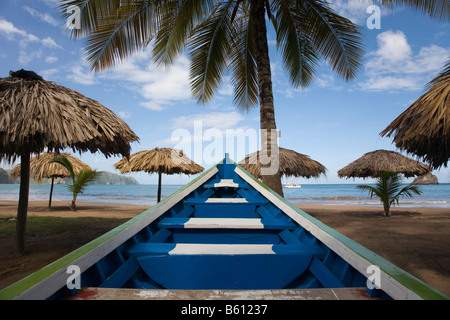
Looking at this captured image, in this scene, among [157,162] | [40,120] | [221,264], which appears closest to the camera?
[221,264]

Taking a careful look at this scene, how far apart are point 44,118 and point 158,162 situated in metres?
7.57

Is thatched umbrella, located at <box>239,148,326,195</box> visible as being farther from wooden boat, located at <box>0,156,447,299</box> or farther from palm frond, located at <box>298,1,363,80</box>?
wooden boat, located at <box>0,156,447,299</box>

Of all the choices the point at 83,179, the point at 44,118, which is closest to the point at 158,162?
the point at 83,179

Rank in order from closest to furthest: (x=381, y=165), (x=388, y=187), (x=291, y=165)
Result: (x=388, y=187)
(x=291, y=165)
(x=381, y=165)

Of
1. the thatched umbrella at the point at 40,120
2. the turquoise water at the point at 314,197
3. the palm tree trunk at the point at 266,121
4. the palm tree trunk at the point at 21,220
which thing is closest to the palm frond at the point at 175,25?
the palm tree trunk at the point at 266,121

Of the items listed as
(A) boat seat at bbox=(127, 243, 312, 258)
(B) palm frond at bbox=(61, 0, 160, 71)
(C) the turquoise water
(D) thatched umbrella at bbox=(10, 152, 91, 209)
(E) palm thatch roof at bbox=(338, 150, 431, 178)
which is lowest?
(C) the turquoise water

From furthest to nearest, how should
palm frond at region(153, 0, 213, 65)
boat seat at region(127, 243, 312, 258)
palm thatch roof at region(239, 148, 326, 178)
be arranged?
palm thatch roof at region(239, 148, 326, 178) < palm frond at region(153, 0, 213, 65) < boat seat at region(127, 243, 312, 258)

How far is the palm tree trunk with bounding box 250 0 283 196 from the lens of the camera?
18.0 ft

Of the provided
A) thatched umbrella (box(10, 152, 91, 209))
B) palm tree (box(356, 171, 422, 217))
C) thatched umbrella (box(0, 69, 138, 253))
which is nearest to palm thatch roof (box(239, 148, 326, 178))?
palm tree (box(356, 171, 422, 217))

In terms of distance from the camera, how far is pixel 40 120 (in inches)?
152

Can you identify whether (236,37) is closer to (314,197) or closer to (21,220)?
(21,220)

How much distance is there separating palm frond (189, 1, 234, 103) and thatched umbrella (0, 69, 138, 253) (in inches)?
159

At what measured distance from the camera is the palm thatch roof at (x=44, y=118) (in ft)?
12.4
